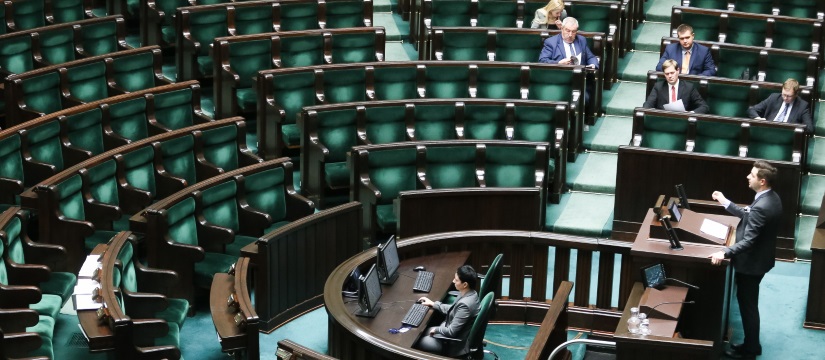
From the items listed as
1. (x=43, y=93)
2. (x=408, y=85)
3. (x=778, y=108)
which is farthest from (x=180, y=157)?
(x=778, y=108)

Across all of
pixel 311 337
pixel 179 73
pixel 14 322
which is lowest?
pixel 311 337

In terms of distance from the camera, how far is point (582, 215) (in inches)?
206

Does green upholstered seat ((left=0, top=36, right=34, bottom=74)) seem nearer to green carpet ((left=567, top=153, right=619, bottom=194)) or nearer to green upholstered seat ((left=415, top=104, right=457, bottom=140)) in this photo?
green upholstered seat ((left=415, top=104, right=457, bottom=140))

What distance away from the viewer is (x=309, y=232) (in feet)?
14.7

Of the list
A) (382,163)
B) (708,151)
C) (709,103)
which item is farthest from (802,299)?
(382,163)

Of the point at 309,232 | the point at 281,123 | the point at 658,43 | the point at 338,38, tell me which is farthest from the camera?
the point at 658,43

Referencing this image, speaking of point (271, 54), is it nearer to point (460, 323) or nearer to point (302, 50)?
point (302, 50)

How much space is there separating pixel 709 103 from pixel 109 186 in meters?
2.53

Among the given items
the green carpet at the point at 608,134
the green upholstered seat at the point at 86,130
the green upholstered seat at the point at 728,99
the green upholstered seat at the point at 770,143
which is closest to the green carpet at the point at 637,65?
the green carpet at the point at 608,134

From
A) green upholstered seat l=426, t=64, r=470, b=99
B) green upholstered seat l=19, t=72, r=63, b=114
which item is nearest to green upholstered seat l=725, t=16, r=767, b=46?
green upholstered seat l=426, t=64, r=470, b=99

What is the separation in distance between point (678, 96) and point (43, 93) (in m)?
2.62

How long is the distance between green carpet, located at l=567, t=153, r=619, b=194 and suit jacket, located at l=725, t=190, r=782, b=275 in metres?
1.25

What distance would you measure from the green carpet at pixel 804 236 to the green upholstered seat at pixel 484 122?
1.25m

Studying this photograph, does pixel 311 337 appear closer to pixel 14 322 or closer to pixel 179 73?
pixel 14 322
